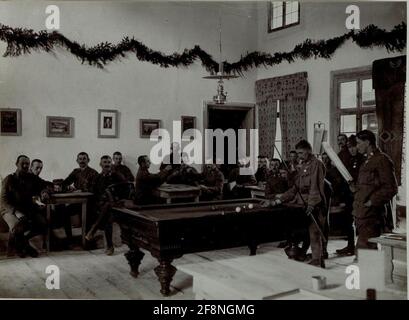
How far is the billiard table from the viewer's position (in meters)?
3.86

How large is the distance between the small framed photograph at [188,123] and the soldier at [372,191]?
268cm

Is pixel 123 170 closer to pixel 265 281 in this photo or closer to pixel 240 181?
pixel 240 181

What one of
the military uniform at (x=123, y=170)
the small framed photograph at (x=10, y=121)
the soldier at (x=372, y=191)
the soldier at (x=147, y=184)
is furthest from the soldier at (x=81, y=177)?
the soldier at (x=372, y=191)

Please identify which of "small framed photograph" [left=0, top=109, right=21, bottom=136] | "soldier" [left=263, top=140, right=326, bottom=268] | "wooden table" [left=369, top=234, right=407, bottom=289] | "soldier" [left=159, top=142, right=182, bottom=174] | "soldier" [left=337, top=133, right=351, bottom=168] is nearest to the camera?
"wooden table" [left=369, top=234, right=407, bottom=289]

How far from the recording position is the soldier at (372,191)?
4473mm

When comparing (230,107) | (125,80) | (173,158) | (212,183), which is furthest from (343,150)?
(125,80)

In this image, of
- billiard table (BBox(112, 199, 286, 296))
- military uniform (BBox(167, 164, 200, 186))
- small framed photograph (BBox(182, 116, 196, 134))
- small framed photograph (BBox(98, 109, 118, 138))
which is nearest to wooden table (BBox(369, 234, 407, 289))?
billiard table (BBox(112, 199, 286, 296))

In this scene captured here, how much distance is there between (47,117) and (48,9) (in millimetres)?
2170

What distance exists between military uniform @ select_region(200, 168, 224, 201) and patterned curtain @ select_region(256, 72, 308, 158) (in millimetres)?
1064

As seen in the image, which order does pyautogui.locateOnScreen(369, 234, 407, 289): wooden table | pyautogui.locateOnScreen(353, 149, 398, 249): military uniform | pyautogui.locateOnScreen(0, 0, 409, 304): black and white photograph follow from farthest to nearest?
pyautogui.locateOnScreen(353, 149, 398, 249): military uniform → pyautogui.locateOnScreen(0, 0, 409, 304): black and white photograph → pyautogui.locateOnScreen(369, 234, 407, 289): wooden table

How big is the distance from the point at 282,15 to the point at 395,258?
3.87 metres

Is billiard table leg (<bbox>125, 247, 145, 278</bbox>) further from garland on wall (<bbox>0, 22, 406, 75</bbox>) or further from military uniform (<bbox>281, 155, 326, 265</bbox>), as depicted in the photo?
garland on wall (<bbox>0, 22, 406, 75</bbox>)

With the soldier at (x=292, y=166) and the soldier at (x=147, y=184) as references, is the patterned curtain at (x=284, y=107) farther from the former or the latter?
the soldier at (x=147, y=184)

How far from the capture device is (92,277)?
4.50m
